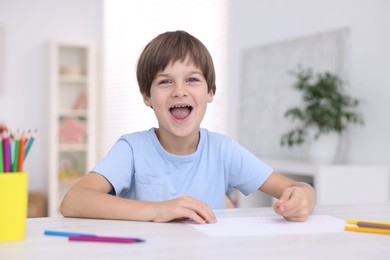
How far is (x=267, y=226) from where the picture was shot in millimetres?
929

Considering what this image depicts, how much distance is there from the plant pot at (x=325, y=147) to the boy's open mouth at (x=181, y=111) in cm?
174

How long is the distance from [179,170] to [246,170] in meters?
0.19

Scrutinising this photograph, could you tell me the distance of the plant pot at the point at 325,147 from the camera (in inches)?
115

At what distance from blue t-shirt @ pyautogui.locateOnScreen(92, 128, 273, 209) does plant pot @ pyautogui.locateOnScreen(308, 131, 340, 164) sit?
1.59 meters

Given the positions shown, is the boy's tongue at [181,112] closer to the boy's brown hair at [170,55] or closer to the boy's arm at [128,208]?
the boy's brown hair at [170,55]

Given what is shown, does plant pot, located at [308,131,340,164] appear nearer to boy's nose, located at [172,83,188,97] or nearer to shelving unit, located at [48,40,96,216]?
boy's nose, located at [172,83,188,97]

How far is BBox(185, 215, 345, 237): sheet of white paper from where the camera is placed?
34.1 inches

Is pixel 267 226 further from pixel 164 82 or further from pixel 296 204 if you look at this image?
pixel 164 82

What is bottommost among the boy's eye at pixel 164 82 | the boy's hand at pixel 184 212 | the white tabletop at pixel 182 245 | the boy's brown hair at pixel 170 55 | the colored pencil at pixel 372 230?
the white tabletop at pixel 182 245

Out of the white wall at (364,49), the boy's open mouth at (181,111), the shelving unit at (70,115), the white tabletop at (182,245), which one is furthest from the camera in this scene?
the shelving unit at (70,115)

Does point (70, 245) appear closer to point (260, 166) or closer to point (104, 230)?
point (104, 230)

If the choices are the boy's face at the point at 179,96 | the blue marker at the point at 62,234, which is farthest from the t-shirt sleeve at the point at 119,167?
the blue marker at the point at 62,234

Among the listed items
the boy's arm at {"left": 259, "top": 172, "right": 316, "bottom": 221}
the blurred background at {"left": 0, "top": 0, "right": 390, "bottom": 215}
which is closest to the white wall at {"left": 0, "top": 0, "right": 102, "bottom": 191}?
the blurred background at {"left": 0, "top": 0, "right": 390, "bottom": 215}

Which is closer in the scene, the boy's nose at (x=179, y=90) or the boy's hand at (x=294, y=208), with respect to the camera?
the boy's hand at (x=294, y=208)
